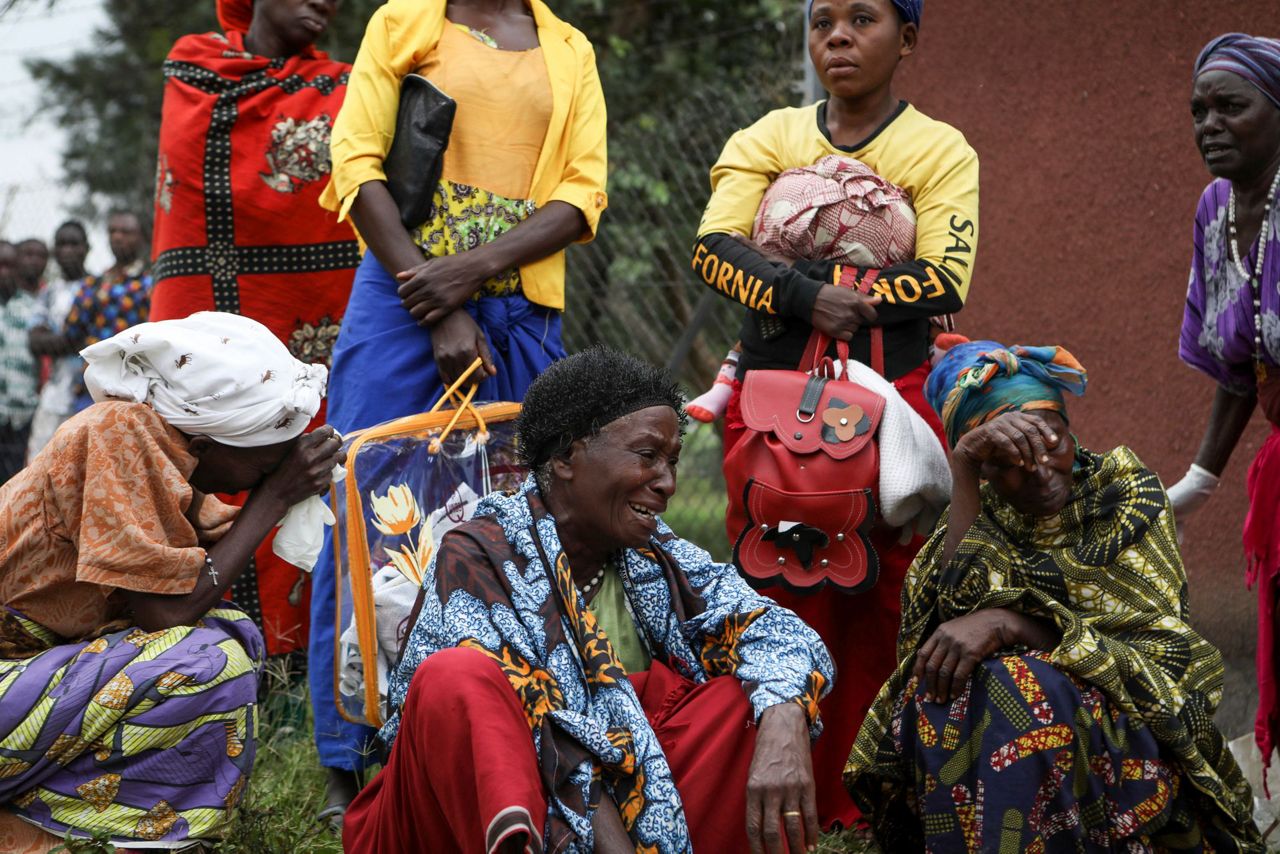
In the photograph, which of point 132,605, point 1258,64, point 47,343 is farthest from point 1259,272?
point 47,343

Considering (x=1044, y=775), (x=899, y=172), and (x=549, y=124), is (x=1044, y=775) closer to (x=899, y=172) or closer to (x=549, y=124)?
(x=899, y=172)

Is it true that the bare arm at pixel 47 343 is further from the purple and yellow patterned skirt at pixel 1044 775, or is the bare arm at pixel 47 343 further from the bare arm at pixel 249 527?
the purple and yellow patterned skirt at pixel 1044 775

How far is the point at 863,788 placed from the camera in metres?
3.65

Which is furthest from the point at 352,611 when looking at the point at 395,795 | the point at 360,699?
the point at 395,795

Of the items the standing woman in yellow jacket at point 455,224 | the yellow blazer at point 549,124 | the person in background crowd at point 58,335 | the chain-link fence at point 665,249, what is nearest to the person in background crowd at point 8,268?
the person in background crowd at point 58,335

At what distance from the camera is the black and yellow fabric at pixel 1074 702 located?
10.6 feet

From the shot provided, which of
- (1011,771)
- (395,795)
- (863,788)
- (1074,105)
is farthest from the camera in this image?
(1074,105)

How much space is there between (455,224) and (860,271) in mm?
1101

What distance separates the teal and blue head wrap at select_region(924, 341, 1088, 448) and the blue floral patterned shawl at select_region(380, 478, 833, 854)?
27.8 inches

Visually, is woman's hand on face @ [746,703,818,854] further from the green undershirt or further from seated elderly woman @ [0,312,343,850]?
seated elderly woman @ [0,312,343,850]

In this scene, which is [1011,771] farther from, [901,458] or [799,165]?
[799,165]

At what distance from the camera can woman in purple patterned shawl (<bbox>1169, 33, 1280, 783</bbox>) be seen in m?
3.81

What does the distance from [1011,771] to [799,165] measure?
1.82m

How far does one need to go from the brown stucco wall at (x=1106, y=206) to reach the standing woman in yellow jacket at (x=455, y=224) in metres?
2.13
